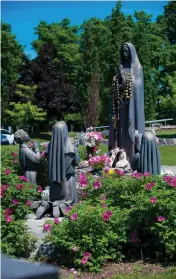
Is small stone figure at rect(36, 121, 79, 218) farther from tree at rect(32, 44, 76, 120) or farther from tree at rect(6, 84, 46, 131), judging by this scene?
tree at rect(32, 44, 76, 120)

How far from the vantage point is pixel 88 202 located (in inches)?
245

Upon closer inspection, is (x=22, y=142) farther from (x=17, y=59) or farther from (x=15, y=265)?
(x=17, y=59)

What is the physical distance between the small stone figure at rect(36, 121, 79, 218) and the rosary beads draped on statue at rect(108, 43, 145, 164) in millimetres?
3833

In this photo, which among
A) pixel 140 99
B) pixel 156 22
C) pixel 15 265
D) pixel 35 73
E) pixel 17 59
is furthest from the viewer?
pixel 156 22

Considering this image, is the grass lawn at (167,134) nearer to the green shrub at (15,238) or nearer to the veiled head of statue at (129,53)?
the veiled head of statue at (129,53)

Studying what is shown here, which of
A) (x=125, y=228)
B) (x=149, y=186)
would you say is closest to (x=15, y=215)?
(x=125, y=228)

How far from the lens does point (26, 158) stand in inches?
356

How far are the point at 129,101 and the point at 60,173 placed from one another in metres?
4.51

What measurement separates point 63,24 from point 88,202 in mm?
49639

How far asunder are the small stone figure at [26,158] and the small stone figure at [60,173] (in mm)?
1667

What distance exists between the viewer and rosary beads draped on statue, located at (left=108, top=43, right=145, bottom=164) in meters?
11.1

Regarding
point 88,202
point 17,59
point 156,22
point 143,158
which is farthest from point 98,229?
point 156,22

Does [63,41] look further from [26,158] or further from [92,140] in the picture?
[26,158]

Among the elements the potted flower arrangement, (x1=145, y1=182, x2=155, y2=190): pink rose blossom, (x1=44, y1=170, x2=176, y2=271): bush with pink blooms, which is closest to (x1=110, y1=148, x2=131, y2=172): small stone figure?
the potted flower arrangement
